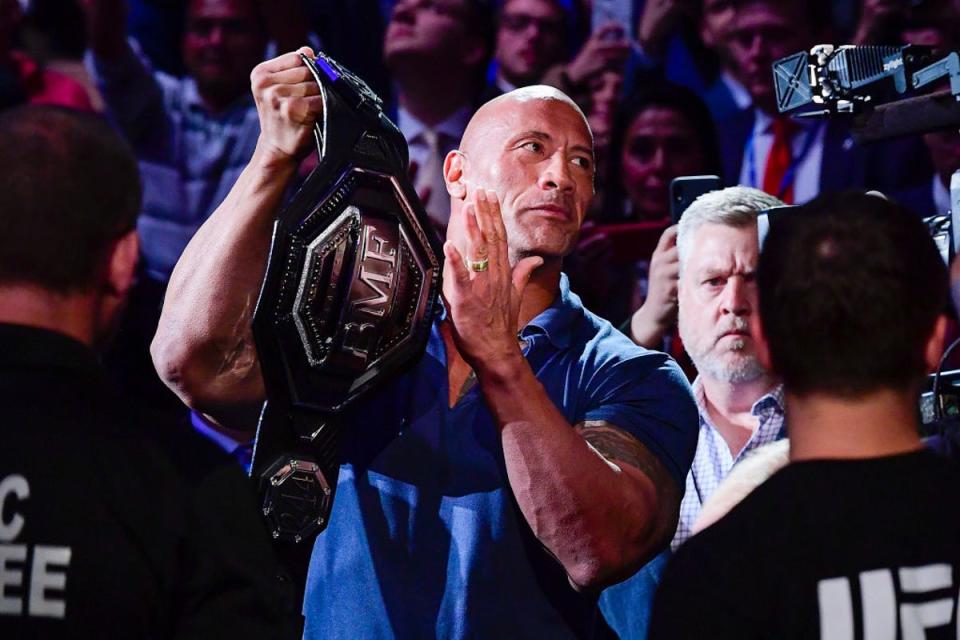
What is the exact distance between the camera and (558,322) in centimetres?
201

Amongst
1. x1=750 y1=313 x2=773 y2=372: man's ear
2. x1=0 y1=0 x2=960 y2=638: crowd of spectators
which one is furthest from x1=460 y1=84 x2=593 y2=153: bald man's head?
x1=0 y1=0 x2=960 y2=638: crowd of spectators

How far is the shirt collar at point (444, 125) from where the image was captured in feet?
13.3

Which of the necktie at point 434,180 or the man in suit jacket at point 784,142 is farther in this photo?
the necktie at point 434,180

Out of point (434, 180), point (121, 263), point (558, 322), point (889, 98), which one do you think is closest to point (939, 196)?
point (434, 180)

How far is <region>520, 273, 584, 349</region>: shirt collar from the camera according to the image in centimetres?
199

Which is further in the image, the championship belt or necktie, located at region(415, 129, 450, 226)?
necktie, located at region(415, 129, 450, 226)

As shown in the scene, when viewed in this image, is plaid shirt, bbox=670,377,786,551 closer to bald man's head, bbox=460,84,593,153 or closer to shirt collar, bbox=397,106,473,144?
bald man's head, bbox=460,84,593,153

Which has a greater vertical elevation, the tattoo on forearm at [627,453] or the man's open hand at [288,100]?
the man's open hand at [288,100]

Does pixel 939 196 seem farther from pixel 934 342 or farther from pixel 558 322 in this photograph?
pixel 934 342

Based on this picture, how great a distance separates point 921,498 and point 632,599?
44.4 inches

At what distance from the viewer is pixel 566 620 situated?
1.79 meters

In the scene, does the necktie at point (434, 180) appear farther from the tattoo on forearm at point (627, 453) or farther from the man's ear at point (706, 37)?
the tattoo on forearm at point (627, 453)

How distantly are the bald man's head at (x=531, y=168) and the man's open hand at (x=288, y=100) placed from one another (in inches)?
13.4

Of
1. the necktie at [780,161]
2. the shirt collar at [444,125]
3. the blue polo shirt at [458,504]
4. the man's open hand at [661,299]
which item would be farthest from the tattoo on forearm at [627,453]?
the shirt collar at [444,125]
